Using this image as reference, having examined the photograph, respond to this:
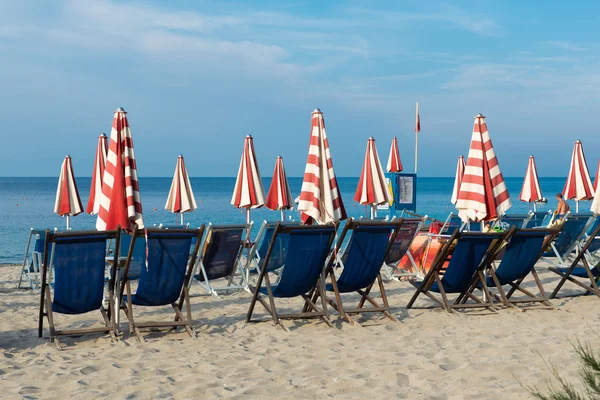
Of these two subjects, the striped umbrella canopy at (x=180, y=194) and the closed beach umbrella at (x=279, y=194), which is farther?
the striped umbrella canopy at (x=180, y=194)

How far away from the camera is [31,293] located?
7082 millimetres

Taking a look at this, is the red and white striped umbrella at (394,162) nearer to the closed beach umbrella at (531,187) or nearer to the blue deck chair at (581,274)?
the closed beach umbrella at (531,187)

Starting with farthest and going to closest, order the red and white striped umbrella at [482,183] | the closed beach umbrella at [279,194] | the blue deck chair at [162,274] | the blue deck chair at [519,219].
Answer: the closed beach umbrella at [279,194] → the blue deck chair at [519,219] → the red and white striped umbrella at [482,183] → the blue deck chair at [162,274]

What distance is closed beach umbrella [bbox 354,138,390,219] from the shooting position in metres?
9.44

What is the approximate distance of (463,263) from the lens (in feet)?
17.9

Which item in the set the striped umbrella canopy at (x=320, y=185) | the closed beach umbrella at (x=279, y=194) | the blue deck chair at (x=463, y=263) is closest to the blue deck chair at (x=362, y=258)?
the blue deck chair at (x=463, y=263)

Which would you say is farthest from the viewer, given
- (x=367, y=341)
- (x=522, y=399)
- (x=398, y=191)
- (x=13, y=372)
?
(x=398, y=191)

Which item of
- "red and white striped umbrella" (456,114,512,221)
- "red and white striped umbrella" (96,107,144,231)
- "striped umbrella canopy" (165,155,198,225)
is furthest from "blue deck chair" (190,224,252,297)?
"striped umbrella canopy" (165,155,198,225)

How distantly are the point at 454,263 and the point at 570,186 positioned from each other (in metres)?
8.41

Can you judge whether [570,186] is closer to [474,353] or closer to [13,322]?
[474,353]

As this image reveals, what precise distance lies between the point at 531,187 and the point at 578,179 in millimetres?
888

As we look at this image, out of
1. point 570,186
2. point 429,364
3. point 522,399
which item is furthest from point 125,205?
point 570,186

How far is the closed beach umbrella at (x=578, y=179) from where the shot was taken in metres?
12.7

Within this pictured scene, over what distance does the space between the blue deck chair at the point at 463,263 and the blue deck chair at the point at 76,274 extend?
2.54 m
